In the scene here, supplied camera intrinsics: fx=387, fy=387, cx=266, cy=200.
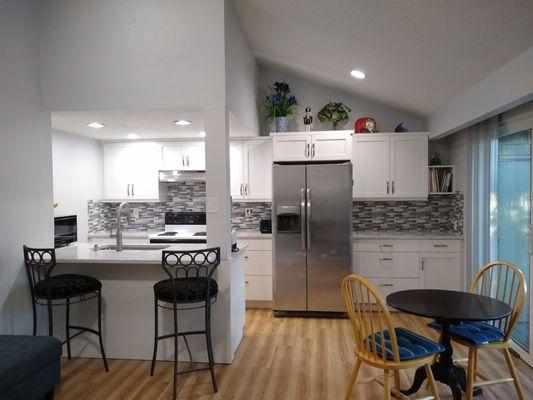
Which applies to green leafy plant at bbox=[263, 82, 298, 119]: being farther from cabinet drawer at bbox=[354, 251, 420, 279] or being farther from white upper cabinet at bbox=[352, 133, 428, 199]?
cabinet drawer at bbox=[354, 251, 420, 279]

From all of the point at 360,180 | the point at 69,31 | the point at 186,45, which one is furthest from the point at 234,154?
the point at 69,31

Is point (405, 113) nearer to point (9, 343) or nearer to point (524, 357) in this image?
point (524, 357)

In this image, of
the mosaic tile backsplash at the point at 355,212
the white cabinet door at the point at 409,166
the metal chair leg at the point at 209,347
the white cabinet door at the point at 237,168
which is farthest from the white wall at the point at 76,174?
the white cabinet door at the point at 409,166

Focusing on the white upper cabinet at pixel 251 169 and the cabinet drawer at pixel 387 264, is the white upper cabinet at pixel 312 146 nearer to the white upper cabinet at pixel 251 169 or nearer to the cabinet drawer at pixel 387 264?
the white upper cabinet at pixel 251 169

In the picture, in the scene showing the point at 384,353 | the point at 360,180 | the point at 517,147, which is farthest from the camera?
the point at 360,180

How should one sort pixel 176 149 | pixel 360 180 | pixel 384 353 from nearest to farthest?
pixel 384 353, pixel 360 180, pixel 176 149

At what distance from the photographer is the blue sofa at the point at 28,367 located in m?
2.14

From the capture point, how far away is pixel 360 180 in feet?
15.1

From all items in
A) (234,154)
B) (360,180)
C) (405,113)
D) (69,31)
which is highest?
(69,31)

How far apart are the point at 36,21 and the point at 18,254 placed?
6.22 feet

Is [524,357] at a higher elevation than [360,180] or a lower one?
lower

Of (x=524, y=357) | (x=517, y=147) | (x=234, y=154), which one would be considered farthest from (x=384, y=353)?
(x=234, y=154)

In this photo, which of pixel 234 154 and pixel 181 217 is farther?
pixel 181 217

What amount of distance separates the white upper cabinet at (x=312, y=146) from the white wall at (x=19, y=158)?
243 centimetres
